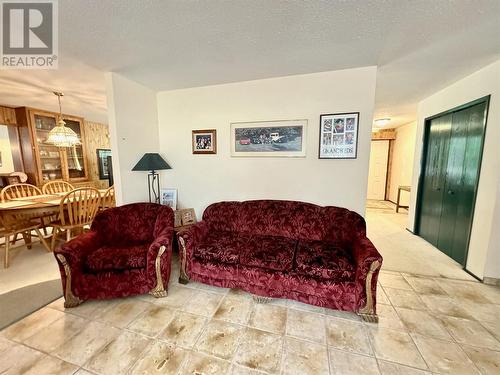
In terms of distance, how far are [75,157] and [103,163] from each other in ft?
2.24

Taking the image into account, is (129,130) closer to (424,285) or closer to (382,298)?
(382,298)

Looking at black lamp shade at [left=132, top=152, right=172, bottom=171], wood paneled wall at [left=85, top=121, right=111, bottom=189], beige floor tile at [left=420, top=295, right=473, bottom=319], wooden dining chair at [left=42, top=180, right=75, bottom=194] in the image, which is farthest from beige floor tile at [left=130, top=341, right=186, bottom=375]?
wood paneled wall at [left=85, top=121, right=111, bottom=189]

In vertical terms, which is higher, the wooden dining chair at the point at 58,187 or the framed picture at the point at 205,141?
the framed picture at the point at 205,141

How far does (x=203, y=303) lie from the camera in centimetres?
193

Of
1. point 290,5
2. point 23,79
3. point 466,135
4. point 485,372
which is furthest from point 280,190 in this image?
point 23,79

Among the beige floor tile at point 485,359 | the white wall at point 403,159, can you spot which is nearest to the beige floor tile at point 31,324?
the beige floor tile at point 485,359

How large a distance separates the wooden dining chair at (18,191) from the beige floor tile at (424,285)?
219 inches

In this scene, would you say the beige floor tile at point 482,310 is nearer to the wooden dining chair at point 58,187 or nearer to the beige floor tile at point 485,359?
the beige floor tile at point 485,359

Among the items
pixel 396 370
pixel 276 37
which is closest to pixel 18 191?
pixel 276 37

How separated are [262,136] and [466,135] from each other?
2.59 m

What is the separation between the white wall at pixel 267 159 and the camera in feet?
7.91

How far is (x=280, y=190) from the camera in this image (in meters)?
2.76

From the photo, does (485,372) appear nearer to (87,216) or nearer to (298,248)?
(298,248)

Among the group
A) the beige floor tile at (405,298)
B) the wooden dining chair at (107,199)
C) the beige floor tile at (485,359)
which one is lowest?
the beige floor tile at (405,298)
